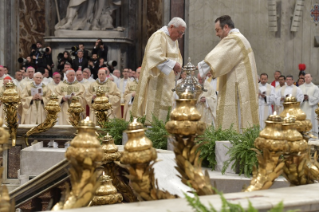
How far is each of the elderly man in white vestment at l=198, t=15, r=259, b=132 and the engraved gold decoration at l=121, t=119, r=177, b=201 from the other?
4.28 m

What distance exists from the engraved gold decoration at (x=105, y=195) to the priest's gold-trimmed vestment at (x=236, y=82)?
360cm

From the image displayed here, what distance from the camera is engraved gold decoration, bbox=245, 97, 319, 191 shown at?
3.21 meters

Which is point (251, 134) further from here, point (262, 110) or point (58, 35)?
point (58, 35)

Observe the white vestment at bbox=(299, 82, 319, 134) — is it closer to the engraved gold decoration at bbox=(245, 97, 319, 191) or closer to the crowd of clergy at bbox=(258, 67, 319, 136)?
the crowd of clergy at bbox=(258, 67, 319, 136)

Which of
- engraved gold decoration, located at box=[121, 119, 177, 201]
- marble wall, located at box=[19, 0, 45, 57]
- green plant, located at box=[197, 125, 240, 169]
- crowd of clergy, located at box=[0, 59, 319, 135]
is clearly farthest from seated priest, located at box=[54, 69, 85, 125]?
engraved gold decoration, located at box=[121, 119, 177, 201]

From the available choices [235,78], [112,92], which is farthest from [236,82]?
[112,92]

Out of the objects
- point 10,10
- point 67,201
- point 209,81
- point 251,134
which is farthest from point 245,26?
point 67,201

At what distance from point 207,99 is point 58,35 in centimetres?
560

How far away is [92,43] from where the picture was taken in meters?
16.7

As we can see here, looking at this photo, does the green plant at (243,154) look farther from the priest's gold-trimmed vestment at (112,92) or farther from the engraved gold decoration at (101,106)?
the priest's gold-trimmed vestment at (112,92)

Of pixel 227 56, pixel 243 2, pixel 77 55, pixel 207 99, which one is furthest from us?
pixel 77 55

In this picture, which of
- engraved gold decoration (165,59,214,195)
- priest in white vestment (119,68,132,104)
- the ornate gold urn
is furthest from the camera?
priest in white vestment (119,68,132,104)

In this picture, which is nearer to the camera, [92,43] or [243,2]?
[243,2]

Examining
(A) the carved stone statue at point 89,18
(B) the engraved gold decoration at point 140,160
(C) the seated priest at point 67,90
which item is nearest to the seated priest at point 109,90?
(C) the seated priest at point 67,90
